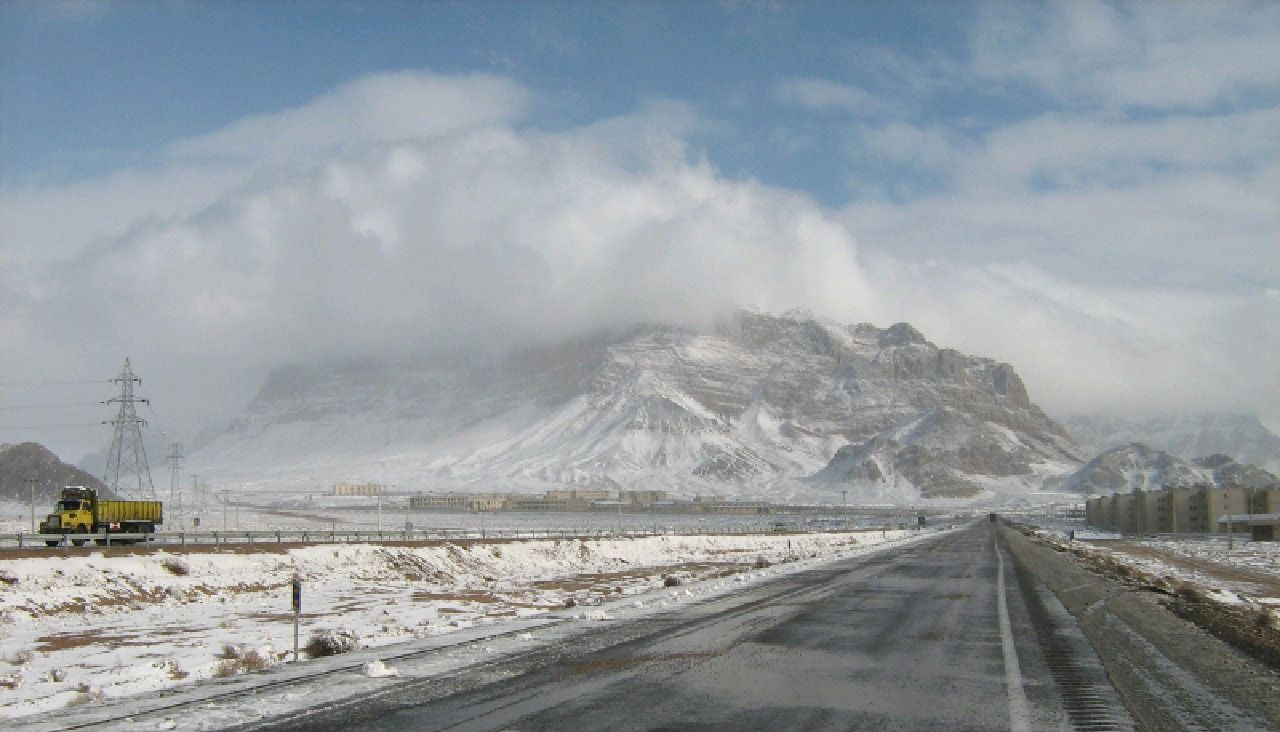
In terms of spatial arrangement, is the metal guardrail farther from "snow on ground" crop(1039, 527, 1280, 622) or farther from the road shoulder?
"snow on ground" crop(1039, 527, 1280, 622)

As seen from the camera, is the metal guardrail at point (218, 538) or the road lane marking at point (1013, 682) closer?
the road lane marking at point (1013, 682)

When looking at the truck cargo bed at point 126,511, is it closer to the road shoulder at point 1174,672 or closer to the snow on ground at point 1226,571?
the road shoulder at point 1174,672

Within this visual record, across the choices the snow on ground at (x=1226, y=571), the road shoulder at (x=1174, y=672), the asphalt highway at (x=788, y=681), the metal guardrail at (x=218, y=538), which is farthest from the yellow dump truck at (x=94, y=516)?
the snow on ground at (x=1226, y=571)

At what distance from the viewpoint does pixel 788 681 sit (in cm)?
1573

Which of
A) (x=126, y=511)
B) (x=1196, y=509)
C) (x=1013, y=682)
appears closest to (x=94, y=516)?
(x=126, y=511)

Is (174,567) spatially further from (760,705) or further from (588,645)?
(760,705)

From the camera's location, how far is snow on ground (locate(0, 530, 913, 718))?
63.1 ft

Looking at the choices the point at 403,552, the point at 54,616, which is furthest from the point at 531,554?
the point at 54,616

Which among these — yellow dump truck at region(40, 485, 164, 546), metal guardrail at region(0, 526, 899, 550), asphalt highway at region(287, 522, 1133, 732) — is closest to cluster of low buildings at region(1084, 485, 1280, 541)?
metal guardrail at region(0, 526, 899, 550)

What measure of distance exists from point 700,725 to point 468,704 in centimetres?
324

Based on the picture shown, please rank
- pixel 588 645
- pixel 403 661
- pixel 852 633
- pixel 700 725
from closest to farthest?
pixel 700 725 → pixel 403 661 → pixel 588 645 → pixel 852 633

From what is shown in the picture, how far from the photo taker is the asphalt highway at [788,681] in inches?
500

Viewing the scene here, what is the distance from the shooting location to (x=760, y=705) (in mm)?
13719

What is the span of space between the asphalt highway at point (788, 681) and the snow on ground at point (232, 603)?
125 inches
